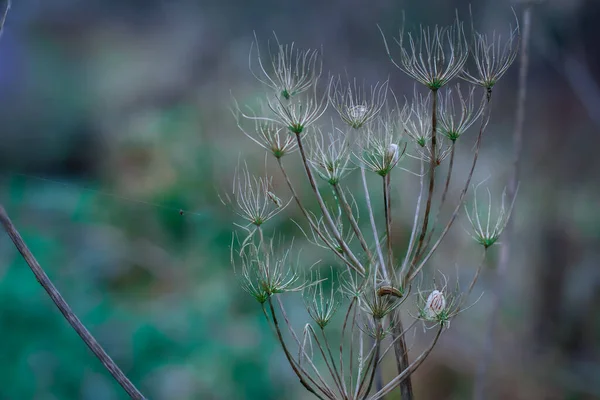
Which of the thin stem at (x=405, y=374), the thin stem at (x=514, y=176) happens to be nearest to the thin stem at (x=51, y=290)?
the thin stem at (x=405, y=374)

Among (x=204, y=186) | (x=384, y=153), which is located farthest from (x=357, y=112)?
(x=204, y=186)

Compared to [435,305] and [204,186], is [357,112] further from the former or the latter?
[204,186]

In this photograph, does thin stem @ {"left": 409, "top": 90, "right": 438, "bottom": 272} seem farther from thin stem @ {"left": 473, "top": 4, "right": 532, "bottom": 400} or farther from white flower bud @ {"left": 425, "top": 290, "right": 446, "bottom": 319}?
thin stem @ {"left": 473, "top": 4, "right": 532, "bottom": 400}

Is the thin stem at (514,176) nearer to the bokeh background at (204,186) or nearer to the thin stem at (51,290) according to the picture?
the bokeh background at (204,186)

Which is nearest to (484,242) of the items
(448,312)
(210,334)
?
(448,312)

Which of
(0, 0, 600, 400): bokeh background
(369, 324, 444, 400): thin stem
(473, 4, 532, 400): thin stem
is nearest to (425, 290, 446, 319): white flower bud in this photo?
(369, 324, 444, 400): thin stem
